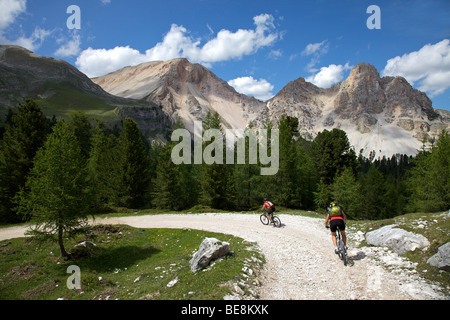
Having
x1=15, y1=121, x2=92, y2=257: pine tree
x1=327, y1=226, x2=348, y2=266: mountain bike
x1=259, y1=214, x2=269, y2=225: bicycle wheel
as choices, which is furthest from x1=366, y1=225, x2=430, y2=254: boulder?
x1=15, y1=121, x2=92, y2=257: pine tree

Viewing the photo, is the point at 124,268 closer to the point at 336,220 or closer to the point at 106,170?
the point at 336,220

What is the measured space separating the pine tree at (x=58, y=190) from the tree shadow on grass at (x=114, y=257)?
6.16 feet

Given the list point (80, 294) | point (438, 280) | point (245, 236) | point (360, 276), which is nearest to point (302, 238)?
point (245, 236)

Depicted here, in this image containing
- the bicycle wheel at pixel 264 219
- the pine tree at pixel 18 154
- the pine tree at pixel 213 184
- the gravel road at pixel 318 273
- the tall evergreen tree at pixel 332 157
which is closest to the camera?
the gravel road at pixel 318 273

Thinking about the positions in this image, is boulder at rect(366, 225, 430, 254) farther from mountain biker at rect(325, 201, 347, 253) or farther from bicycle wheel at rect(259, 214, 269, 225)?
bicycle wheel at rect(259, 214, 269, 225)

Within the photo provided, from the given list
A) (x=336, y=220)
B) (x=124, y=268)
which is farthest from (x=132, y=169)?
(x=336, y=220)

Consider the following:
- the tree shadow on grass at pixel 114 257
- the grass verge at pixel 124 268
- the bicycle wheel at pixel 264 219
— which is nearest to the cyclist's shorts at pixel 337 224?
the grass verge at pixel 124 268

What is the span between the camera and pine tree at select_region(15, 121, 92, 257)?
13.5m

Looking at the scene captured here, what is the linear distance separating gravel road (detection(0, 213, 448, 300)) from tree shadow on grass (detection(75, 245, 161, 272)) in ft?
21.1

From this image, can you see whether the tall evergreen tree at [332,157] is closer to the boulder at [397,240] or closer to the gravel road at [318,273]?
the gravel road at [318,273]

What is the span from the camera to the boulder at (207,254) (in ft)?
34.7
